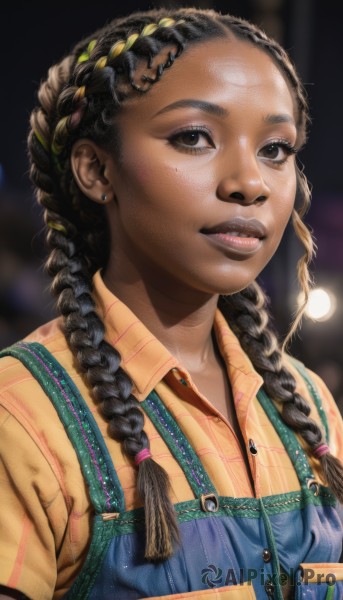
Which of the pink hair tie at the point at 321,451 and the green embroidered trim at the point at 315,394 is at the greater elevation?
the green embroidered trim at the point at 315,394

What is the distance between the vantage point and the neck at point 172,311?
5.39 ft

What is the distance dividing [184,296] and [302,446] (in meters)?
0.37

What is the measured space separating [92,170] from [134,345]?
13.4 inches

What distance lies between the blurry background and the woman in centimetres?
78

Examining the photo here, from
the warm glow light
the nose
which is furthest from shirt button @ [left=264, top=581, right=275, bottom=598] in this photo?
the warm glow light

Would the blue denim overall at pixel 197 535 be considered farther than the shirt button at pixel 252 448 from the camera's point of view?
No

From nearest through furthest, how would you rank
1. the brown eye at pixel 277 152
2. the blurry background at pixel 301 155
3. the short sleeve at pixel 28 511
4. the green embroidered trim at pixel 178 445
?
the short sleeve at pixel 28 511 < the green embroidered trim at pixel 178 445 < the brown eye at pixel 277 152 < the blurry background at pixel 301 155

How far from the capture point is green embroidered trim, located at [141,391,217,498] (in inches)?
58.2

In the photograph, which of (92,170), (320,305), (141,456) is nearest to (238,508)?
(141,456)

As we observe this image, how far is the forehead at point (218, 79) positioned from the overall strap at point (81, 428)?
0.47 meters

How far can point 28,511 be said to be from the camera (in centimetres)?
139

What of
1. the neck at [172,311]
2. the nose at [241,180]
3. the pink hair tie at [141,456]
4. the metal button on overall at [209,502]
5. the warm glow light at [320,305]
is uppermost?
the warm glow light at [320,305]

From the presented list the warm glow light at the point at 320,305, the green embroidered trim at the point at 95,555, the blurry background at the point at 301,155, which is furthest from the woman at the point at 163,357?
the warm glow light at the point at 320,305

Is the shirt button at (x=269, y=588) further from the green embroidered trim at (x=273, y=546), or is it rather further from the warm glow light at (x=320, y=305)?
the warm glow light at (x=320, y=305)
